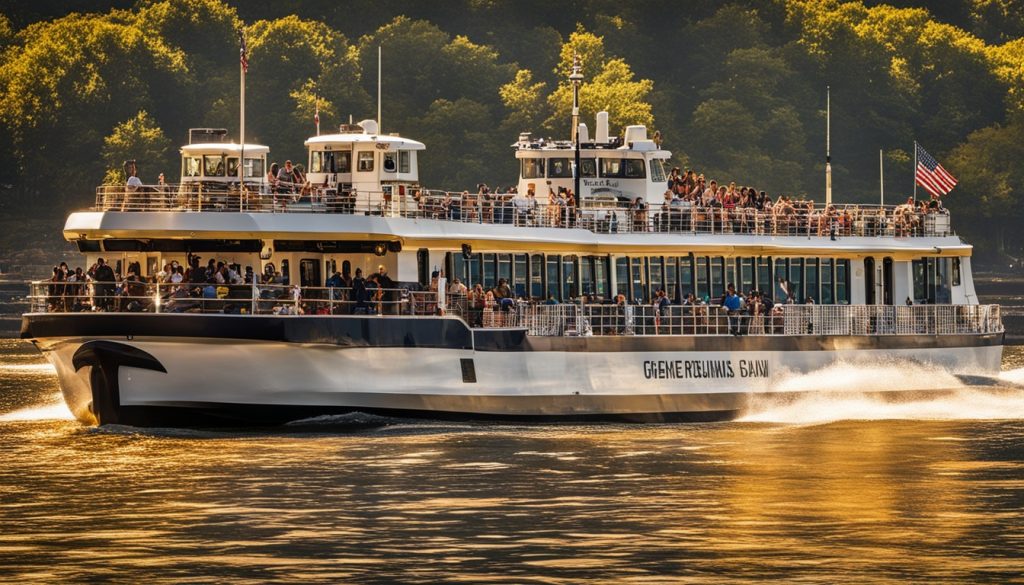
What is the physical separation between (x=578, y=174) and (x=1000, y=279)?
338ft

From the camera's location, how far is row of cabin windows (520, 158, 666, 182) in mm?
63469

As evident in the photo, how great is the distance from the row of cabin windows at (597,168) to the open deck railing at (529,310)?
16.0 feet

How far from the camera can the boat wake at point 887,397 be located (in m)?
59.7

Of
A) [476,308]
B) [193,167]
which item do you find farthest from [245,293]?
[193,167]

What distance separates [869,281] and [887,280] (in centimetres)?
71

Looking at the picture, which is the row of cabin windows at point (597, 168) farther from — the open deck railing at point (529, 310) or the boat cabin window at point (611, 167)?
the open deck railing at point (529, 310)

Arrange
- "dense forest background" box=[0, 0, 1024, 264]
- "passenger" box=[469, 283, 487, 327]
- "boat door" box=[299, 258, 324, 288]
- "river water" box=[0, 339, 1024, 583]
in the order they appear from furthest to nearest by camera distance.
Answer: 1. "dense forest background" box=[0, 0, 1024, 264]
2. "boat door" box=[299, 258, 324, 288]
3. "passenger" box=[469, 283, 487, 327]
4. "river water" box=[0, 339, 1024, 583]

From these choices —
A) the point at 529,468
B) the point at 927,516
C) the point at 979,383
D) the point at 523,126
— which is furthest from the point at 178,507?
the point at 523,126

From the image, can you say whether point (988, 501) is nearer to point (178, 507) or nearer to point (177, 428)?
point (178, 507)

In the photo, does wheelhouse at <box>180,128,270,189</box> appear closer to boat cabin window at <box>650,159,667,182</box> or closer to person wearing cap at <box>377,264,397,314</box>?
person wearing cap at <box>377,264,397,314</box>

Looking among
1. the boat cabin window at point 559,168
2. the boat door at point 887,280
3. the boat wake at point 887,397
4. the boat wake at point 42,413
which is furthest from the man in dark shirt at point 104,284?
the boat door at point 887,280

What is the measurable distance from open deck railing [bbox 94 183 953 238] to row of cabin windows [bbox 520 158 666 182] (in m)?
1.15

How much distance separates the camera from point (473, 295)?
178 feet

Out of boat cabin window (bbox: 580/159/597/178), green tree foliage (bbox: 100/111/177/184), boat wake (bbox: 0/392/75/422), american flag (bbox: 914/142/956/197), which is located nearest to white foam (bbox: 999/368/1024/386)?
american flag (bbox: 914/142/956/197)
